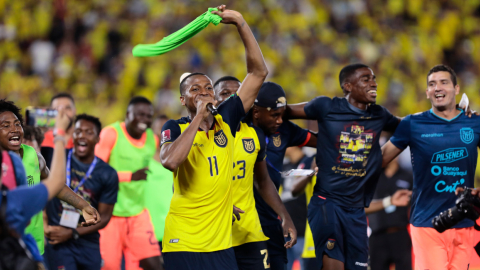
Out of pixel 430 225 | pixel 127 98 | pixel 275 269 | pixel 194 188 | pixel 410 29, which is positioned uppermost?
pixel 410 29

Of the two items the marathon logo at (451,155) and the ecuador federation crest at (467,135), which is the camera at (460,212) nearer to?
the marathon logo at (451,155)

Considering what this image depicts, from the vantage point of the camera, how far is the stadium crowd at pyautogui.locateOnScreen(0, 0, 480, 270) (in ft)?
13.9

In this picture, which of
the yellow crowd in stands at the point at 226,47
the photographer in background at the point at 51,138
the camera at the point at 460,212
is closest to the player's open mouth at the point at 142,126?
the photographer in background at the point at 51,138

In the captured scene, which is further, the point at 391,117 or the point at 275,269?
the point at 391,117

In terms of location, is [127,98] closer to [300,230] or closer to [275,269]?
[300,230]

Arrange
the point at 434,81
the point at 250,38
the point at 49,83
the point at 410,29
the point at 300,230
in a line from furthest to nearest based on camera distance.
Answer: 1. the point at 410,29
2. the point at 49,83
3. the point at 300,230
4. the point at 434,81
5. the point at 250,38

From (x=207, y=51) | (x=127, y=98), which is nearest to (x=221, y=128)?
(x=127, y=98)

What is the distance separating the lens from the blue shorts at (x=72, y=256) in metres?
6.00

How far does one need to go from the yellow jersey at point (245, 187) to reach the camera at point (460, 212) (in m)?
1.73

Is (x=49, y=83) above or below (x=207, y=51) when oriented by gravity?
below

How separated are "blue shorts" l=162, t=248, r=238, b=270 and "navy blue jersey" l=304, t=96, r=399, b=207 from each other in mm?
1806

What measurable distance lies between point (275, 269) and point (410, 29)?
13.4 m

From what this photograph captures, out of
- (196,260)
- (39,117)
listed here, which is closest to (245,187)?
(196,260)

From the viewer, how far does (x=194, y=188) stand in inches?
159
